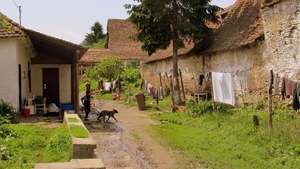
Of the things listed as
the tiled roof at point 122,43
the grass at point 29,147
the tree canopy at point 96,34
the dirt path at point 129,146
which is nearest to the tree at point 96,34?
the tree canopy at point 96,34

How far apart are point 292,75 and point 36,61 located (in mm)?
12271

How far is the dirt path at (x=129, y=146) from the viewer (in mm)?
7574

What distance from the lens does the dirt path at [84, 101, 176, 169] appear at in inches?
298

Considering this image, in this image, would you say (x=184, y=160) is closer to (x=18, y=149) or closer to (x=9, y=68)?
(x=18, y=149)

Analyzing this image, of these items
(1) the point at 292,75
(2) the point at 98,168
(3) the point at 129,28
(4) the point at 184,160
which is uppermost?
(3) the point at 129,28

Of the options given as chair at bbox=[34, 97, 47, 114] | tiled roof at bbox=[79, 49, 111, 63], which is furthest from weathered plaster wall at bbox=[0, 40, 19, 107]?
tiled roof at bbox=[79, 49, 111, 63]

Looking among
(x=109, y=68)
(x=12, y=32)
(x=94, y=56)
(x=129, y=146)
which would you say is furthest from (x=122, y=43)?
(x=129, y=146)

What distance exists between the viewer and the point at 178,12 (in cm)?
1788

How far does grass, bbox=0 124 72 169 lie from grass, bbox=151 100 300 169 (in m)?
2.85

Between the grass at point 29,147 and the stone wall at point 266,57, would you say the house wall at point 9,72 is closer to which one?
the grass at point 29,147

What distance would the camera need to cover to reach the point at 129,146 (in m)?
9.28

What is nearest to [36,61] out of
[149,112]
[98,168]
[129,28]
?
[149,112]

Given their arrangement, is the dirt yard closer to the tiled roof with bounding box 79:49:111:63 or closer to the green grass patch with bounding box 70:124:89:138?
the green grass patch with bounding box 70:124:89:138

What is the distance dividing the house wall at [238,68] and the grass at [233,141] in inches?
87.0
